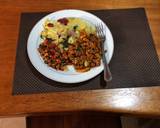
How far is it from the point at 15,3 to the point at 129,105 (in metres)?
0.60

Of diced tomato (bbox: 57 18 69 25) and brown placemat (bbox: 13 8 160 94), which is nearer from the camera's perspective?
brown placemat (bbox: 13 8 160 94)

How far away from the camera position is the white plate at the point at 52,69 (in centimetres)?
72

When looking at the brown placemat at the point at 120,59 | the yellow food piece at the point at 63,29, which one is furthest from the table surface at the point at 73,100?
the yellow food piece at the point at 63,29

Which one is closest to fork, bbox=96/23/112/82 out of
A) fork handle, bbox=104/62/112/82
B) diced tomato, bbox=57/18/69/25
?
fork handle, bbox=104/62/112/82

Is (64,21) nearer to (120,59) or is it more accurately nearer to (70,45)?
(70,45)

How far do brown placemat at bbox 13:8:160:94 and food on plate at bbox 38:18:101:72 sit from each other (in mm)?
57

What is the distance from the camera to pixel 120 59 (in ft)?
2.58

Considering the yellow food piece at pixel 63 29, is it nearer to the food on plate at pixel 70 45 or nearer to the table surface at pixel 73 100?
the food on plate at pixel 70 45

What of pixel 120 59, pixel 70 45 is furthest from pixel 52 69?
pixel 120 59

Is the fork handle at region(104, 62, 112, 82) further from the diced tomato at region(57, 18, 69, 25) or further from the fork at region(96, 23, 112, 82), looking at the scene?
the diced tomato at region(57, 18, 69, 25)

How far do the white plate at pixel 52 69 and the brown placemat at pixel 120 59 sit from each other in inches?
0.9

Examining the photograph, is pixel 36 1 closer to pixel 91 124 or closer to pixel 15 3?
pixel 15 3

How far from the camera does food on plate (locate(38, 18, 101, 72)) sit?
75 centimetres

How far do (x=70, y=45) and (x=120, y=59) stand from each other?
180 millimetres
